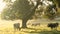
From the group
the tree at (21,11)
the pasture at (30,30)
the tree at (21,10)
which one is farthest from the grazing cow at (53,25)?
Result: the tree at (21,11)

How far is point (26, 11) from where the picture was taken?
159 cm

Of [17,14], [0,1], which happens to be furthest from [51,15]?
[0,1]

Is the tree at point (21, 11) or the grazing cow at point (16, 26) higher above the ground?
the tree at point (21, 11)

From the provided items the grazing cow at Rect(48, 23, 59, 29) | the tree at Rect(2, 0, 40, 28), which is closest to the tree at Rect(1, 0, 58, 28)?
the tree at Rect(2, 0, 40, 28)

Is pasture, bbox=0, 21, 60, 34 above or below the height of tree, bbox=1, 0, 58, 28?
below

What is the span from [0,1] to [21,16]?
1.13 feet

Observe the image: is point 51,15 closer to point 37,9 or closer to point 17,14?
point 37,9

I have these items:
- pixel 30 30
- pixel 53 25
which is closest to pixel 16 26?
pixel 30 30

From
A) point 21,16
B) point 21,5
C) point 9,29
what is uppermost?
point 21,5

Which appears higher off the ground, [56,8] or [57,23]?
[56,8]

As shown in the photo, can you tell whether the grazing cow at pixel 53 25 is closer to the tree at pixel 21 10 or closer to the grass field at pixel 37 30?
the grass field at pixel 37 30

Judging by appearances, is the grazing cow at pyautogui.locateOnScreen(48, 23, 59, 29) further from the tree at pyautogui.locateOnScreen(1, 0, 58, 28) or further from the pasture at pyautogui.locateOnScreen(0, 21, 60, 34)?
the tree at pyautogui.locateOnScreen(1, 0, 58, 28)

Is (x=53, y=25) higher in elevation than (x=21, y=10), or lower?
lower

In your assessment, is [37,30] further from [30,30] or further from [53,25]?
[53,25]
